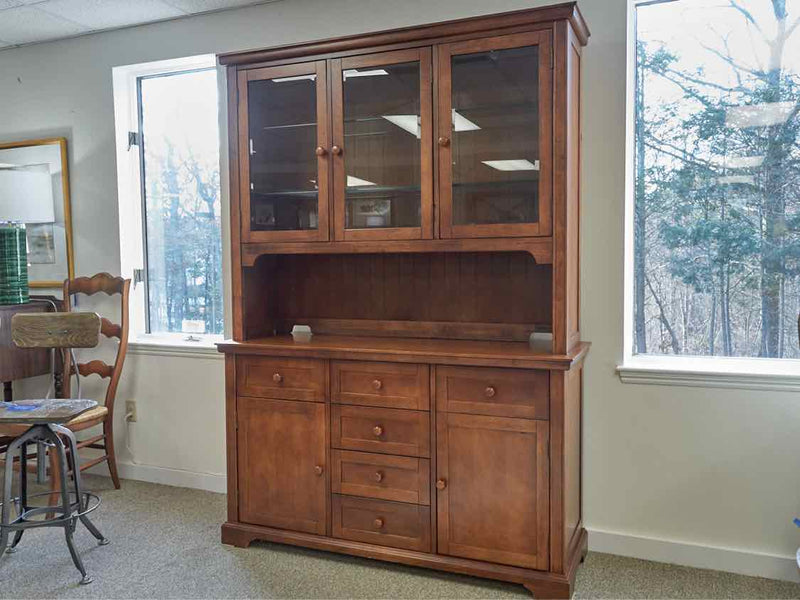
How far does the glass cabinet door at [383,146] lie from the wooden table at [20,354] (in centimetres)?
202

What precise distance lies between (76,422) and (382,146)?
1866 millimetres

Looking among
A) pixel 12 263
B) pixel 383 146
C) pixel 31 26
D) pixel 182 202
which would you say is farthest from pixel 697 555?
pixel 31 26

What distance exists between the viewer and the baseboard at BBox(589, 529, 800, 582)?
2.52 metres

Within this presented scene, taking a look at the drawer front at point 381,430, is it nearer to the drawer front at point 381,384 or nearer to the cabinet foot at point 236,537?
the drawer front at point 381,384

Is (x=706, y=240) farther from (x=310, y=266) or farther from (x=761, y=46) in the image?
(x=310, y=266)

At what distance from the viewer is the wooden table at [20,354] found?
3504 mm

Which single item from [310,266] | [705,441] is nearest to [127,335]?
Answer: [310,266]

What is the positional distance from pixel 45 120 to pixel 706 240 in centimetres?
354

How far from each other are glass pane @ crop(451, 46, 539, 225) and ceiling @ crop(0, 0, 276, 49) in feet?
4.48

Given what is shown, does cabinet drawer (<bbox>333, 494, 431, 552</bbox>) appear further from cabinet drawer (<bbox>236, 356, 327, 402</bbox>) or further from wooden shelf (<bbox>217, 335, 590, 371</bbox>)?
wooden shelf (<bbox>217, 335, 590, 371</bbox>)

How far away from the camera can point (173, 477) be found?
12.0 feet

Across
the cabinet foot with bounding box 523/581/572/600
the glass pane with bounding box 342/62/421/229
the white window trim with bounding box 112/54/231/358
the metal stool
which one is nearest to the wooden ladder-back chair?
the white window trim with bounding box 112/54/231/358

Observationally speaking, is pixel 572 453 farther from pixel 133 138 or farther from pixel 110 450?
pixel 133 138

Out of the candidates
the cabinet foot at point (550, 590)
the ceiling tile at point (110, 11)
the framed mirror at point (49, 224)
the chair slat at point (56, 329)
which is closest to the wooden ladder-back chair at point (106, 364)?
the framed mirror at point (49, 224)
